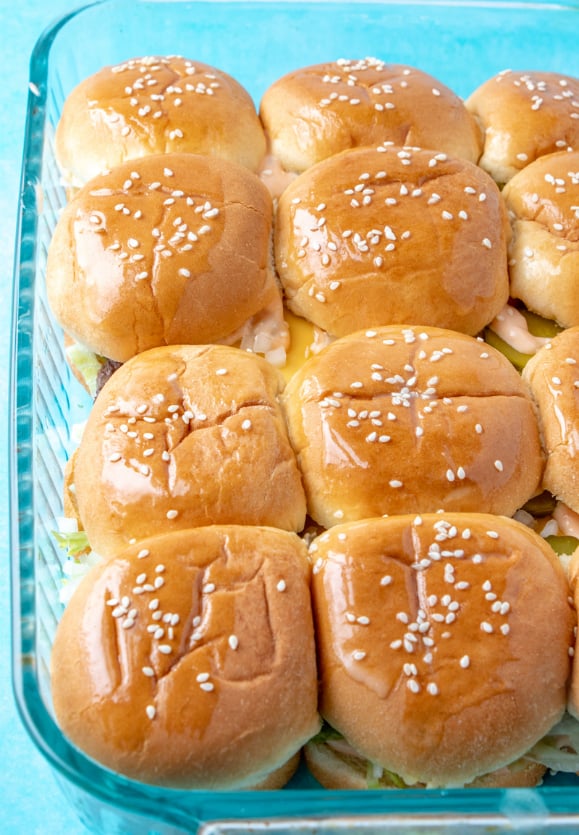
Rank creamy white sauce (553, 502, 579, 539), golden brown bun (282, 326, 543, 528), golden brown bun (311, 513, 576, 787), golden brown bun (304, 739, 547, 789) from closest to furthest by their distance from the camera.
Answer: golden brown bun (311, 513, 576, 787) < golden brown bun (304, 739, 547, 789) < golden brown bun (282, 326, 543, 528) < creamy white sauce (553, 502, 579, 539)

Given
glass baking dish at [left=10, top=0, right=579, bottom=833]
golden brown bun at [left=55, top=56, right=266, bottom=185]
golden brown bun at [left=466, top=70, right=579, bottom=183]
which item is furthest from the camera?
golden brown bun at [left=466, top=70, right=579, bottom=183]

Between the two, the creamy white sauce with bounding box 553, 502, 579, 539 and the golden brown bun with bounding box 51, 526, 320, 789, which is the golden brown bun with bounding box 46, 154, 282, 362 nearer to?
the golden brown bun with bounding box 51, 526, 320, 789

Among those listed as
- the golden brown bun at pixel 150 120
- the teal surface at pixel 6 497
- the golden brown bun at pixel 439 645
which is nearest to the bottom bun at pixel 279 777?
the golden brown bun at pixel 439 645

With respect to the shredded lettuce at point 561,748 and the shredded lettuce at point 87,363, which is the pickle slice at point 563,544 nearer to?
the shredded lettuce at point 561,748

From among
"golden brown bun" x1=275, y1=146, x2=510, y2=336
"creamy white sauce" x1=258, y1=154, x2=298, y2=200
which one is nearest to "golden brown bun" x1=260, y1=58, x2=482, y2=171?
"creamy white sauce" x1=258, y1=154, x2=298, y2=200

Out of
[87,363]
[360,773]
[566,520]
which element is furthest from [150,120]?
[360,773]
